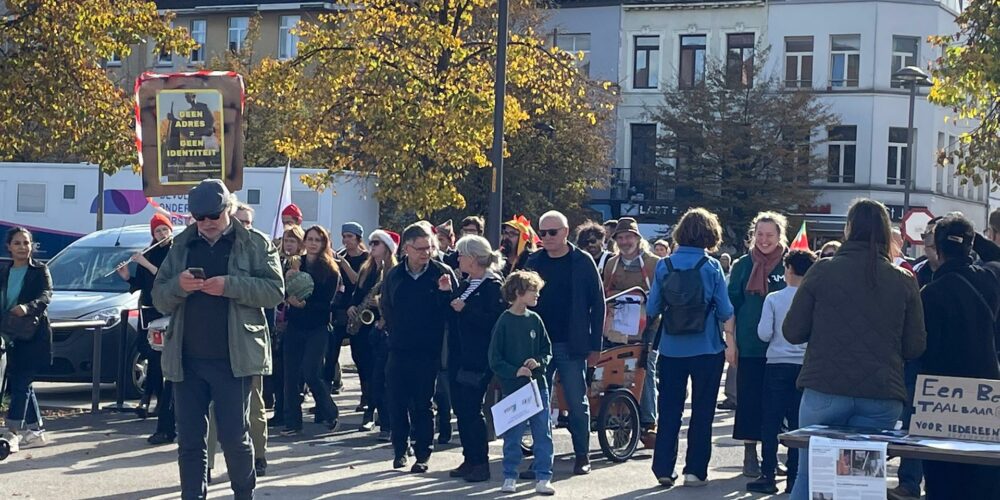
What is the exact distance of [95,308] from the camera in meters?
14.9

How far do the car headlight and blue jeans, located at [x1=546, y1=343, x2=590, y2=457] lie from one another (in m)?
5.83

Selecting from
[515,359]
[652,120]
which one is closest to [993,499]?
[515,359]

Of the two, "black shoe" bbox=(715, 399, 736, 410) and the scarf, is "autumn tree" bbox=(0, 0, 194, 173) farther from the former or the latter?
the scarf

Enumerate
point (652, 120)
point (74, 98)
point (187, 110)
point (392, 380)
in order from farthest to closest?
point (652, 120) < point (74, 98) < point (187, 110) < point (392, 380)

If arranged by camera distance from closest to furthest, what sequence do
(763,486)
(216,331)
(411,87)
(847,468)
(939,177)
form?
(847,468)
(216,331)
(763,486)
(411,87)
(939,177)

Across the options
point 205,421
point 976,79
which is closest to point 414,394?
point 205,421

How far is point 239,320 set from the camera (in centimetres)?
818

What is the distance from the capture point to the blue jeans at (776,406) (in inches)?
388

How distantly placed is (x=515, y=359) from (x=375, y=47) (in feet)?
41.5

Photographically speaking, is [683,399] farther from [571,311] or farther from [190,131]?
[190,131]

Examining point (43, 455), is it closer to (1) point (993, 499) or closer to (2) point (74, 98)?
(2) point (74, 98)

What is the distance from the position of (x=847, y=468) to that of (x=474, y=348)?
4.44 m

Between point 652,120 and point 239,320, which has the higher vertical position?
point 652,120

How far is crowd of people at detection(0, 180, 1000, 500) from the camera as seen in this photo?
7199mm
